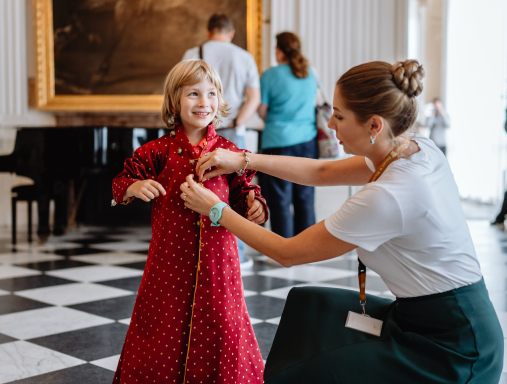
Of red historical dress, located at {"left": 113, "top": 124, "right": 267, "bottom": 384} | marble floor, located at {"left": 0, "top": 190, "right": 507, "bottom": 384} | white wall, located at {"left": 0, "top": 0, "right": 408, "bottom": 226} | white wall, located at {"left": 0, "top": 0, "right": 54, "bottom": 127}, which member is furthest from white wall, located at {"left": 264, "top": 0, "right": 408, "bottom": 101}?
red historical dress, located at {"left": 113, "top": 124, "right": 267, "bottom": 384}

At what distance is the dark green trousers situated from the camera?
47.3 inches

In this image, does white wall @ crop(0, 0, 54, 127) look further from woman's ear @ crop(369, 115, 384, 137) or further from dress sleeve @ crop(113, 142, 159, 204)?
woman's ear @ crop(369, 115, 384, 137)

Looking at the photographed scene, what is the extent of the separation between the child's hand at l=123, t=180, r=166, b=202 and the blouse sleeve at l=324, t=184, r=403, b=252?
0.49 m

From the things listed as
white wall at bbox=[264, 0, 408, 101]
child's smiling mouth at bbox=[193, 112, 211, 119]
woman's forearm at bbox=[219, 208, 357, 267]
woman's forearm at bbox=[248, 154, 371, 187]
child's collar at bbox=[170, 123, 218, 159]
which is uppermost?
white wall at bbox=[264, 0, 408, 101]

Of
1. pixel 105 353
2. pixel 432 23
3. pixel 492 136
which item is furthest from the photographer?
pixel 432 23

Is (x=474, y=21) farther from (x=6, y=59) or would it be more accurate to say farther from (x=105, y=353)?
(x=105, y=353)

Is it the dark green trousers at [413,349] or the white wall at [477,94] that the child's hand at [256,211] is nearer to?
the dark green trousers at [413,349]

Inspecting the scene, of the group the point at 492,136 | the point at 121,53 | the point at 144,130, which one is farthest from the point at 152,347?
the point at 492,136

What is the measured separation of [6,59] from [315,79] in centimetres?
399

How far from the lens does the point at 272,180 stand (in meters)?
3.90

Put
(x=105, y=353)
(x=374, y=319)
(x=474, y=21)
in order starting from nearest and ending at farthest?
(x=374, y=319) → (x=105, y=353) → (x=474, y=21)

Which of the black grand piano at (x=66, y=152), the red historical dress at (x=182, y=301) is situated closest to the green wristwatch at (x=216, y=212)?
the red historical dress at (x=182, y=301)

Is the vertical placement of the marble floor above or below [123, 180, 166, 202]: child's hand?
below

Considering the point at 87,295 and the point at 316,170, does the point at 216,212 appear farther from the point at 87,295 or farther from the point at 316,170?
the point at 87,295
